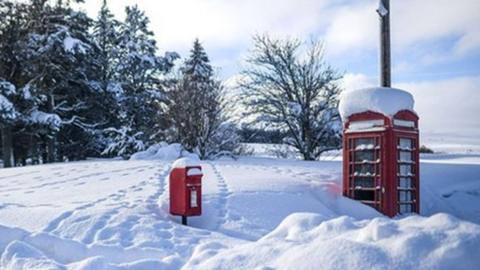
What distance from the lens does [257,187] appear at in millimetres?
9703

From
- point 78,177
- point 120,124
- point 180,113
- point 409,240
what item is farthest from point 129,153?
point 409,240

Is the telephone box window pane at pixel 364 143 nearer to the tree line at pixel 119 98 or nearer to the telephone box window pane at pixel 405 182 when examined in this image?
the telephone box window pane at pixel 405 182

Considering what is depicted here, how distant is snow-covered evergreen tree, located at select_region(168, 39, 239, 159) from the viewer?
19422 mm

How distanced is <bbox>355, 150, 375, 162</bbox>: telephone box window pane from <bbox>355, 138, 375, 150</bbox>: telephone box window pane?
0.36 ft

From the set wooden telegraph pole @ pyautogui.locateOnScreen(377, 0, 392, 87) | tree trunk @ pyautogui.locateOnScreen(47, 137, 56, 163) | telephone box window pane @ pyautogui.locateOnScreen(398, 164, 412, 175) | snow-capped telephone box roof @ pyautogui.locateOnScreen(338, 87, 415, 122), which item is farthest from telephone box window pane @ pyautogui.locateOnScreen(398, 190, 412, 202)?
tree trunk @ pyautogui.locateOnScreen(47, 137, 56, 163)

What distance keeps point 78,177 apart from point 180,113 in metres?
7.04

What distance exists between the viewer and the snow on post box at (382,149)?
9.52 m

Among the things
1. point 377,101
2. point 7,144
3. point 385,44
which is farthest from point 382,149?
point 7,144

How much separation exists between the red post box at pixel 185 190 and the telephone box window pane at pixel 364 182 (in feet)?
11.9

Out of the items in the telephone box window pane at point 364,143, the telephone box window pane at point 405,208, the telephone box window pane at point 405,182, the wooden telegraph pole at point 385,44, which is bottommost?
the telephone box window pane at point 405,208

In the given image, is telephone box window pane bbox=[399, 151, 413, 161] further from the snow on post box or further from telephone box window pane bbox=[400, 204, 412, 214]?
telephone box window pane bbox=[400, 204, 412, 214]

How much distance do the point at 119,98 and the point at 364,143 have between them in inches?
865

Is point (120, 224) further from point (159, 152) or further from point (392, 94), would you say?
point (159, 152)

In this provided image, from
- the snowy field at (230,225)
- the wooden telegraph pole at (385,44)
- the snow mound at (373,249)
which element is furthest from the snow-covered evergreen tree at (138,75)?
the snow mound at (373,249)
